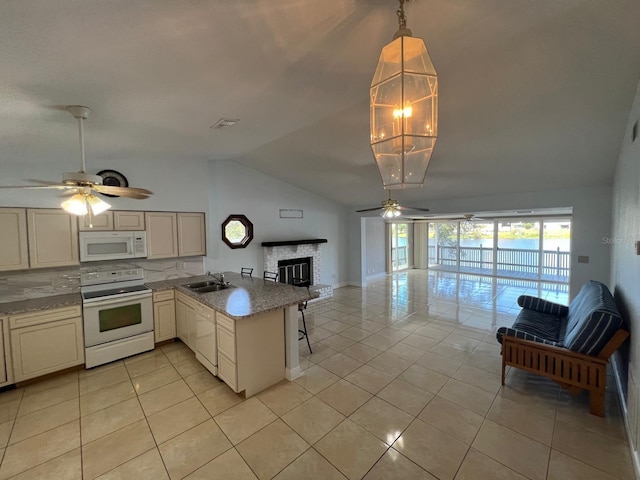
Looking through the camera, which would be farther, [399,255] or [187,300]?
[399,255]

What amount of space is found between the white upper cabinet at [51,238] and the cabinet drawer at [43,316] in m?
0.54

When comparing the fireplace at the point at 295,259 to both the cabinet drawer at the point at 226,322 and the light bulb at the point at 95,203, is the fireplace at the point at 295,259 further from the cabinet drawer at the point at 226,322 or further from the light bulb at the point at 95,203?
the light bulb at the point at 95,203

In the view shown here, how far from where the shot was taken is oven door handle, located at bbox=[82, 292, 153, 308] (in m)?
3.01

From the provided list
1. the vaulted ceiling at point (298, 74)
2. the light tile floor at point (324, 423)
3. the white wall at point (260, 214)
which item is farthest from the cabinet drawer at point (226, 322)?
the white wall at point (260, 214)

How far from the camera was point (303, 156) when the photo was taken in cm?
423

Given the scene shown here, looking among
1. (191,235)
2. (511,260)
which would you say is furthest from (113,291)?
(511,260)

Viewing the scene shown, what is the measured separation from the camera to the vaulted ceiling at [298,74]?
1.21 metres

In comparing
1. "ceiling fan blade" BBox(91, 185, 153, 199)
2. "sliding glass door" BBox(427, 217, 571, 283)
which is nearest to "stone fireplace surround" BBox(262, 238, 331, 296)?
"ceiling fan blade" BBox(91, 185, 153, 199)

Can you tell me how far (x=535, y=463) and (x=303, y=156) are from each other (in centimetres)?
417

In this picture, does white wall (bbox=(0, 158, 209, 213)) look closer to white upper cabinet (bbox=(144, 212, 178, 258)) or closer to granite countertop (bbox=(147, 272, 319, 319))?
white upper cabinet (bbox=(144, 212, 178, 258))

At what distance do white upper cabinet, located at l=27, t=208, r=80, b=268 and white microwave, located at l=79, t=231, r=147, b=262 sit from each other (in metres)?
0.09

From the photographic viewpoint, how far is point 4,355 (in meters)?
2.62

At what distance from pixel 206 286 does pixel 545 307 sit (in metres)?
4.71

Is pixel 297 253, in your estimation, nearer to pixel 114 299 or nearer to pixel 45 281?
pixel 114 299
